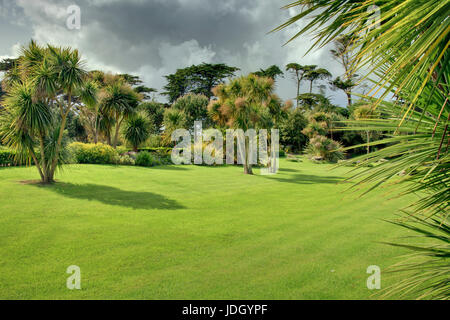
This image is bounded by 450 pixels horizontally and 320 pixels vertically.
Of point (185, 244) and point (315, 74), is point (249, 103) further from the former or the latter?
point (315, 74)

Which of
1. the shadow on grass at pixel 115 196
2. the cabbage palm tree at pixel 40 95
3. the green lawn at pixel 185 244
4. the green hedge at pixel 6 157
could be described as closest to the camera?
the green lawn at pixel 185 244

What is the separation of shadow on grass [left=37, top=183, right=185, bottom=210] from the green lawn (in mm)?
30

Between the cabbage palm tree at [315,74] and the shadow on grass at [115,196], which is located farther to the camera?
the cabbage palm tree at [315,74]

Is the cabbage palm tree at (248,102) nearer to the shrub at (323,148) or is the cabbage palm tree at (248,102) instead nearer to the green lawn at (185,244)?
the green lawn at (185,244)

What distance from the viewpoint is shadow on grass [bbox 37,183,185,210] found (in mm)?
7977

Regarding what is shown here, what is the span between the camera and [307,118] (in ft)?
109

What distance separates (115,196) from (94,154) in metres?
9.43

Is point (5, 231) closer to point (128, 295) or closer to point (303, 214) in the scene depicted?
point (128, 295)

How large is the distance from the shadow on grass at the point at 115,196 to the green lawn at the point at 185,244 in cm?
3

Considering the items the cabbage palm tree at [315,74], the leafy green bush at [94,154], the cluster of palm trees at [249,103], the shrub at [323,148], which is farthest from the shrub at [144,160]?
the cabbage palm tree at [315,74]

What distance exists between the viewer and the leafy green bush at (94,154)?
1680 centimetres

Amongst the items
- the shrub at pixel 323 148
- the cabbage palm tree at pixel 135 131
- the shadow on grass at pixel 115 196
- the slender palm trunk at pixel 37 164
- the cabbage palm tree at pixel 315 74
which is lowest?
the shadow on grass at pixel 115 196

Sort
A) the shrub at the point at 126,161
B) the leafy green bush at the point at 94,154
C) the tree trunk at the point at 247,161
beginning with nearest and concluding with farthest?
the tree trunk at the point at 247,161, the leafy green bush at the point at 94,154, the shrub at the point at 126,161

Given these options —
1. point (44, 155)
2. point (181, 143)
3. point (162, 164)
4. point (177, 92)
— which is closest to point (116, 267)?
point (44, 155)
